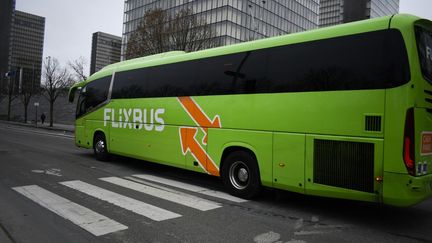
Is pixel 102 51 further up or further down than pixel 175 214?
further up

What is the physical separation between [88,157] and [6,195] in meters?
6.39

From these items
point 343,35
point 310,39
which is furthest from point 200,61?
point 343,35

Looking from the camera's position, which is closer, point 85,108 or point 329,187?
point 329,187

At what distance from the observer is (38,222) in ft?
19.4

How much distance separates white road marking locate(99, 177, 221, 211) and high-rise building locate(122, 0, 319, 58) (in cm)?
4251

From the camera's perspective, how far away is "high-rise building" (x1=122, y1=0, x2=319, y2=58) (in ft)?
200

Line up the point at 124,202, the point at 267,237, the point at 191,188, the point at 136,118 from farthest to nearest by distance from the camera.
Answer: the point at 136,118 → the point at 191,188 → the point at 124,202 → the point at 267,237

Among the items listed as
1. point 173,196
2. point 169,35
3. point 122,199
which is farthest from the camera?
point 169,35

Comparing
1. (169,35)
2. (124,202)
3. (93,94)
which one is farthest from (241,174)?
(169,35)

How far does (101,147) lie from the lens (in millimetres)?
13125

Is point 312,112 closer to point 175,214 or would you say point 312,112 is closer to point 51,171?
point 175,214

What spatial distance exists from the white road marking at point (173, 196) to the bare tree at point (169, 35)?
713 inches

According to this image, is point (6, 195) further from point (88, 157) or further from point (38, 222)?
point (88, 157)

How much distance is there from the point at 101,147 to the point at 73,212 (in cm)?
683
